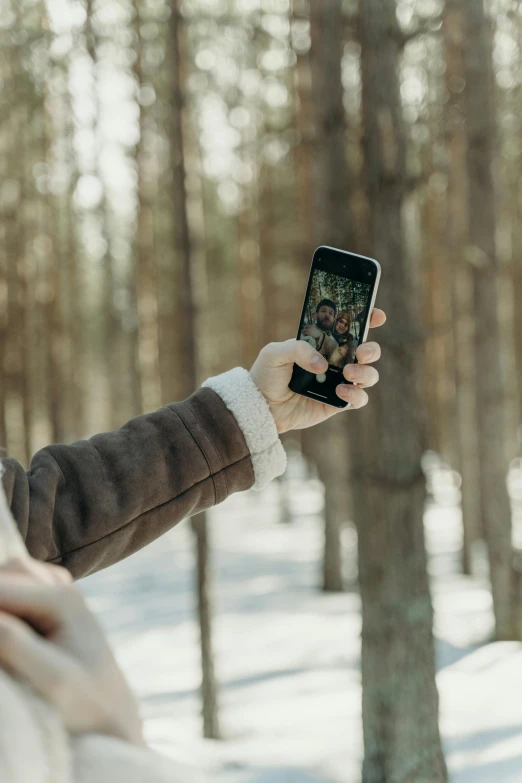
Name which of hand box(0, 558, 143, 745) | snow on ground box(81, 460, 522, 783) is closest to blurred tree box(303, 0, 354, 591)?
snow on ground box(81, 460, 522, 783)

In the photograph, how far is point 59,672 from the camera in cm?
60

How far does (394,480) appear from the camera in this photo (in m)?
3.54

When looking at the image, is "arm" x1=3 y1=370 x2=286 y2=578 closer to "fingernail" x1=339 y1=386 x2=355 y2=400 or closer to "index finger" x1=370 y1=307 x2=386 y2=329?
"fingernail" x1=339 y1=386 x2=355 y2=400

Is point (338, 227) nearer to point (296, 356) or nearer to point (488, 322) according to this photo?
point (488, 322)

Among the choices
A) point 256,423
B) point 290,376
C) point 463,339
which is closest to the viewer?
point 256,423

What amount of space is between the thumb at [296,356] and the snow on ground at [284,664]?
3.10 meters

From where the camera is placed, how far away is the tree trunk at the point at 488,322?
256 inches

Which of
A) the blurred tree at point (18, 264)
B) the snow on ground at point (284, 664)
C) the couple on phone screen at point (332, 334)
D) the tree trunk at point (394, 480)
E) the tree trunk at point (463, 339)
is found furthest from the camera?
the blurred tree at point (18, 264)

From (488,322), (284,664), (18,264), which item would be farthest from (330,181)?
(18,264)

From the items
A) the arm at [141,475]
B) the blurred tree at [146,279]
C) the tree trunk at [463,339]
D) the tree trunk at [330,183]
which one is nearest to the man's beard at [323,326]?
the arm at [141,475]

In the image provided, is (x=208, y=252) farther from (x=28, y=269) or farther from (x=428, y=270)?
(x=428, y=270)

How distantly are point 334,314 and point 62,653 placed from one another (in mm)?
1351

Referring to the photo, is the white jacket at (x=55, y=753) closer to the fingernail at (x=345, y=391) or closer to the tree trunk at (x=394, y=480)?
the fingernail at (x=345, y=391)

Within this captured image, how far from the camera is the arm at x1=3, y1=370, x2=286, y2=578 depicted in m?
1.35
